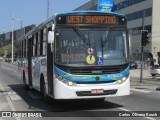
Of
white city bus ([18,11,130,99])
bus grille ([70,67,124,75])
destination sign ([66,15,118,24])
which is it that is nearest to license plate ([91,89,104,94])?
white city bus ([18,11,130,99])

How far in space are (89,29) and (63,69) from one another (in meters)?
1.52

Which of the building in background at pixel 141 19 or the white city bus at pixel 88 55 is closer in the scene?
the white city bus at pixel 88 55

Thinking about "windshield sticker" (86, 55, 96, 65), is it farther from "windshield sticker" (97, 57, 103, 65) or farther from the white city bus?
"windshield sticker" (97, 57, 103, 65)

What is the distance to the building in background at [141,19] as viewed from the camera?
88.6m

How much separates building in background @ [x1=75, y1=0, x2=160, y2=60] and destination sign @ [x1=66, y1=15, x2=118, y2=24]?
67.2 meters

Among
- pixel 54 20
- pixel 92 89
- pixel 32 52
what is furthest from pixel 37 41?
pixel 92 89

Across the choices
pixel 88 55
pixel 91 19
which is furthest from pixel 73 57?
pixel 91 19

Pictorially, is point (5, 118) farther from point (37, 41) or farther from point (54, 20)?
point (37, 41)

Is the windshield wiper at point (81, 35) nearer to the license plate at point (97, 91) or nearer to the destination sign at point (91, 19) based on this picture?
the destination sign at point (91, 19)

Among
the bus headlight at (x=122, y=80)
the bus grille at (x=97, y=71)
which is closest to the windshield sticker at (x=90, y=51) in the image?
the bus grille at (x=97, y=71)

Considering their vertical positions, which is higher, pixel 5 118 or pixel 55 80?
pixel 55 80

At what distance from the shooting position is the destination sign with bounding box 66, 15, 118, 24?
13.9m

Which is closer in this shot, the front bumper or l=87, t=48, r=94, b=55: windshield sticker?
the front bumper

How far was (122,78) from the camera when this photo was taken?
1395 cm
